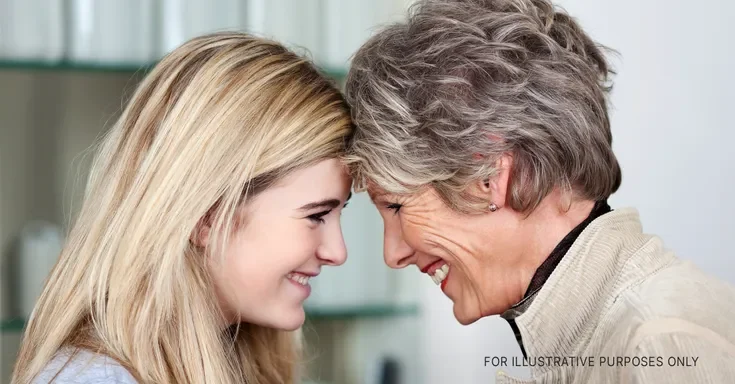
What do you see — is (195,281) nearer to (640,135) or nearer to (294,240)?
(294,240)

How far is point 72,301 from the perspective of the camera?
1367mm

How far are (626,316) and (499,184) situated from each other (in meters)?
0.27

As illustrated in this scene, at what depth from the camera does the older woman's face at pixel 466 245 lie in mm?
1351

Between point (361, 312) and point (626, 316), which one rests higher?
point (626, 316)

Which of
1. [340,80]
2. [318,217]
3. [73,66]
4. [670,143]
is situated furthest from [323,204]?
[670,143]

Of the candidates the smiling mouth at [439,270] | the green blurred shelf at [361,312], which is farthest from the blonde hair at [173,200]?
the green blurred shelf at [361,312]

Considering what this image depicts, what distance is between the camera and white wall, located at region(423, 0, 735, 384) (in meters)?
2.00

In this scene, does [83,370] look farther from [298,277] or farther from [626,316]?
[626,316]

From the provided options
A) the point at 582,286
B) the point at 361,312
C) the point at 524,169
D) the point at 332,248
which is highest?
the point at 524,169

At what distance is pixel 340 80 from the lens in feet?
Result: 6.65

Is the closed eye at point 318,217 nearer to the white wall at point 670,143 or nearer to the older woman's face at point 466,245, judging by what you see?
the older woman's face at point 466,245

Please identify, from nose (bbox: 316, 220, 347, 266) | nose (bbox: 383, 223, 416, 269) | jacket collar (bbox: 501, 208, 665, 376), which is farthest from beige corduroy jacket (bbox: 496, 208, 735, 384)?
nose (bbox: 316, 220, 347, 266)

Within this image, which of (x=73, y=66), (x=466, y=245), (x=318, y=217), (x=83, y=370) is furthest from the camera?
(x=73, y=66)

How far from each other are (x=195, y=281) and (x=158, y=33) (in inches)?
29.5
